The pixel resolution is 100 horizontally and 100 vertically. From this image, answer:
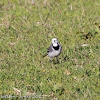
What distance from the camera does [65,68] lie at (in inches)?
244

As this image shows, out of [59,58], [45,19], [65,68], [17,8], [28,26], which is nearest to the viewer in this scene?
[65,68]

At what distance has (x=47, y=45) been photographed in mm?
7332

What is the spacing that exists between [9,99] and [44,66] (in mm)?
1419

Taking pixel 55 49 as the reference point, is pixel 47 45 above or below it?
below

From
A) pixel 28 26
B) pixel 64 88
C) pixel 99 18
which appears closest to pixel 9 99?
pixel 64 88

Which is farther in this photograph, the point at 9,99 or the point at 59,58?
the point at 59,58

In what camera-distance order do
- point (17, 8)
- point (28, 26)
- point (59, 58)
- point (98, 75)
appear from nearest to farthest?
point (98, 75) < point (59, 58) < point (28, 26) < point (17, 8)

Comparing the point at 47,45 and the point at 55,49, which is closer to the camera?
the point at 55,49

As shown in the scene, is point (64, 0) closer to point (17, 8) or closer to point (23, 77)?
point (17, 8)

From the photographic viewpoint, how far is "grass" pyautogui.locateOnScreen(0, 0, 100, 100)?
5.49 meters

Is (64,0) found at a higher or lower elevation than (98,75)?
higher

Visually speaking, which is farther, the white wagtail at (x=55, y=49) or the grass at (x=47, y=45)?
the white wagtail at (x=55, y=49)

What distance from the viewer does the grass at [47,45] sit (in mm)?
5492

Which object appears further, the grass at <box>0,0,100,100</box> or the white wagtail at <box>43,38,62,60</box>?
the white wagtail at <box>43,38,62,60</box>
